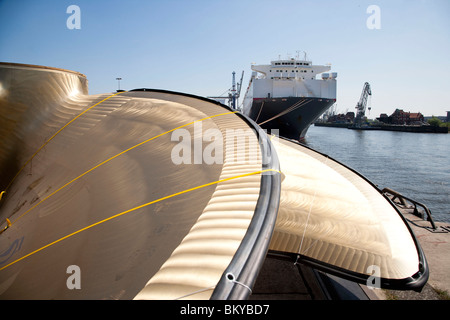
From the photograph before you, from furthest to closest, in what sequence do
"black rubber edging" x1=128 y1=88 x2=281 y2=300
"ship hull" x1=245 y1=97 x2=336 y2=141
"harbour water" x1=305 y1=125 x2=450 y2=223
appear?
"ship hull" x1=245 y1=97 x2=336 y2=141 → "harbour water" x1=305 y1=125 x2=450 y2=223 → "black rubber edging" x1=128 y1=88 x2=281 y2=300

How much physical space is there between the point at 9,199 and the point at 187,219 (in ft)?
14.0

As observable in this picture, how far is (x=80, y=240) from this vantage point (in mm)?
2906

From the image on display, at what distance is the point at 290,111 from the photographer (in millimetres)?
33281

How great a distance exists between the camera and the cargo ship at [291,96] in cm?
3375

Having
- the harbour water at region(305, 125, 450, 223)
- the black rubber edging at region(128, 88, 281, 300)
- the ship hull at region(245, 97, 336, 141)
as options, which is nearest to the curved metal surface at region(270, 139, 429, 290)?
the black rubber edging at region(128, 88, 281, 300)

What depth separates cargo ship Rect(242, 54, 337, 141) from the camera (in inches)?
1329

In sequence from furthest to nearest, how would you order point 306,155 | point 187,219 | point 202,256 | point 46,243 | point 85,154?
point 306,155
point 85,154
point 46,243
point 187,219
point 202,256

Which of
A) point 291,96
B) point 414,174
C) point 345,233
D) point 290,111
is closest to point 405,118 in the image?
point 291,96

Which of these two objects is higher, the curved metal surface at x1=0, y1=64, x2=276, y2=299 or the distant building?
the distant building

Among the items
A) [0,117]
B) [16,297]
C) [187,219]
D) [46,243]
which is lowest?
[16,297]

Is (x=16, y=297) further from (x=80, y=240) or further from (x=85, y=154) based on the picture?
(x=85, y=154)

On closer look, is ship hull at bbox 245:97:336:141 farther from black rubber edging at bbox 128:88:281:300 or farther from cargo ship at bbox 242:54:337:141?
black rubber edging at bbox 128:88:281:300

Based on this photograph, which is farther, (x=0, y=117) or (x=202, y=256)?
(x=0, y=117)
